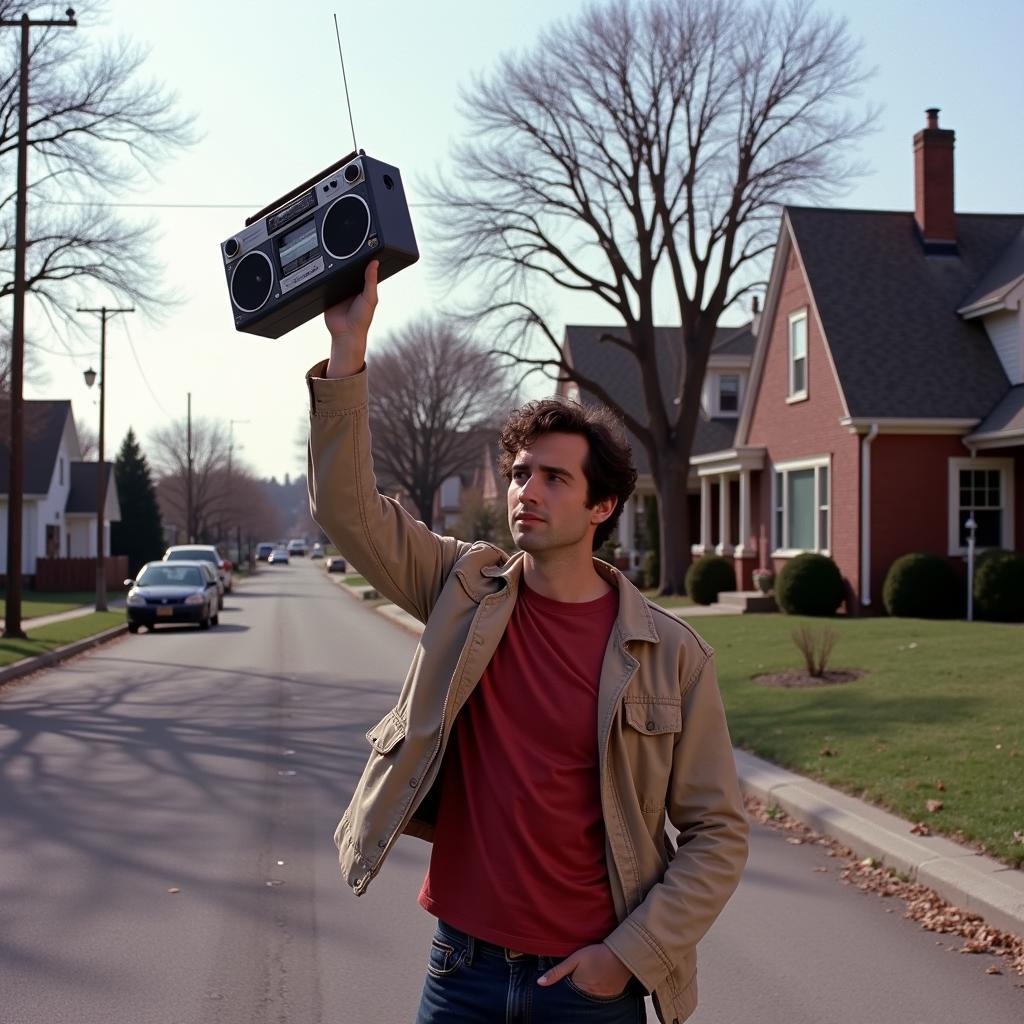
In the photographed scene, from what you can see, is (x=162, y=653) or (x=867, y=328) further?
(x=867, y=328)

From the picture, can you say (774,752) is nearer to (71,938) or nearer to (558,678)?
(71,938)

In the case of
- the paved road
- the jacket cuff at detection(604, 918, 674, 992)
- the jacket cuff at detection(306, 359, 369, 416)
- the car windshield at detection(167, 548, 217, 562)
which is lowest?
the paved road

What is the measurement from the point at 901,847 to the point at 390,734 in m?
5.31

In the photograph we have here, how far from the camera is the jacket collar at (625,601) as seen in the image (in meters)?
2.84

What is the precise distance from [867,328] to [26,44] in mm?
16528

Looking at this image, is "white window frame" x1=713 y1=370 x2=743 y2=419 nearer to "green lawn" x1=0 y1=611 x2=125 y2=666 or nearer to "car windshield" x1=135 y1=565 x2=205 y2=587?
"car windshield" x1=135 y1=565 x2=205 y2=587

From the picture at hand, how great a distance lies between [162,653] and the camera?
872 inches

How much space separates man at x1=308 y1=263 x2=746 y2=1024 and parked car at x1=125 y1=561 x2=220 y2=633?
2580 cm

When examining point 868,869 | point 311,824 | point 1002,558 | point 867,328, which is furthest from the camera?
point 867,328

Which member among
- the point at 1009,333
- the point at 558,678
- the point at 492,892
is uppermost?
the point at 1009,333

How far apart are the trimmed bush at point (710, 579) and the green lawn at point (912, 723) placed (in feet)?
37.6

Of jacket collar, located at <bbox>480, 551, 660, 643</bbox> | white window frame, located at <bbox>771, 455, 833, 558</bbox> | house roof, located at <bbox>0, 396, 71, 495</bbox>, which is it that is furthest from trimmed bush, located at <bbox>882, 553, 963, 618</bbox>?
house roof, located at <bbox>0, 396, 71, 495</bbox>

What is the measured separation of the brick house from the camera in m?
24.5

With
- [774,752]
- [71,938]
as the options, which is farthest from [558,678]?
[774,752]
